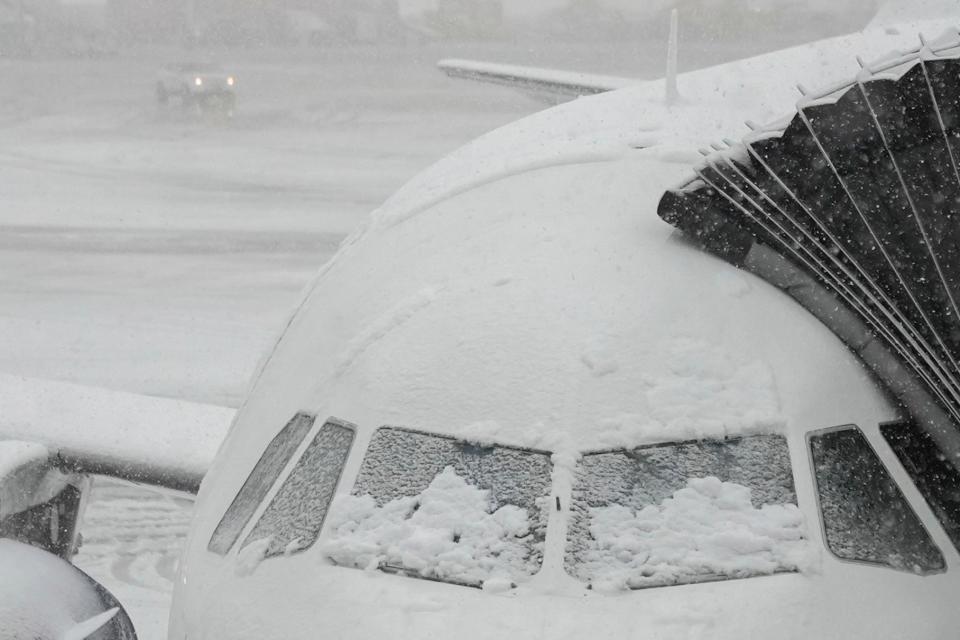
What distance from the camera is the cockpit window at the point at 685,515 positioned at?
428 cm

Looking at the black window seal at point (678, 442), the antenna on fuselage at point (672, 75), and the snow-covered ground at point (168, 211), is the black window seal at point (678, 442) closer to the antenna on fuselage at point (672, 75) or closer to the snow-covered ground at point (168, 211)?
the antenna on fuselage at point (672, 75)

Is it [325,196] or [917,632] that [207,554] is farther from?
[325,196]

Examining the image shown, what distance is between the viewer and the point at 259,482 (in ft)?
17.2

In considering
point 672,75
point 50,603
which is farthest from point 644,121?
point 50,603

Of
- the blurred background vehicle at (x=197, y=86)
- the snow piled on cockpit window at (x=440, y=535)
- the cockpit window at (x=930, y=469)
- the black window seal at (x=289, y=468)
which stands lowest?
the snow piled on cockpit window at (x=440, y=535)

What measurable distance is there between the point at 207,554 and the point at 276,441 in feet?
1.68

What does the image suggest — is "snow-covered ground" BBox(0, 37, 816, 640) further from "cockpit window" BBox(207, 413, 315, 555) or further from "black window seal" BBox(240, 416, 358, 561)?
"black window seal" BBox(240, 416, 358, 561)

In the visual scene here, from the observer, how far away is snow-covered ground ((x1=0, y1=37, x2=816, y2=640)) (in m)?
18.6

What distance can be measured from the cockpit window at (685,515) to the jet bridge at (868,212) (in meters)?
0.71

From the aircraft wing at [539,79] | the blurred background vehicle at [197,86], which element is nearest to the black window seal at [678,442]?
the aircraft wing at [539,79]

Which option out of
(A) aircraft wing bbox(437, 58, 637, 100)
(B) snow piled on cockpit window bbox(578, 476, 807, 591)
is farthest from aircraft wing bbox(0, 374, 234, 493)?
(B) snow piled on cockpit window bbox(578, 476, 807, 591)

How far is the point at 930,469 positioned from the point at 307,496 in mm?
2232

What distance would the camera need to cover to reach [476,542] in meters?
4.41

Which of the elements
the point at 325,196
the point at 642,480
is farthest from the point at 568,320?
the point at 325,196
